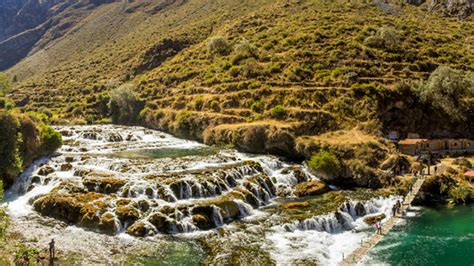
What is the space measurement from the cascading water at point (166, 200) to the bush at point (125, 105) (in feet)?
106

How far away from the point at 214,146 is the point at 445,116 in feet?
105

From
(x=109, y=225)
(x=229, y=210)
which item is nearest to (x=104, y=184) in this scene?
(x=109, y=225)

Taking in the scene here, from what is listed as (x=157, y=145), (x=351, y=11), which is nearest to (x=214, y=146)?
(x=157, y=145)

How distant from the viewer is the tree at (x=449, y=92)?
184 feet

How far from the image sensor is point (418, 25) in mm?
91188

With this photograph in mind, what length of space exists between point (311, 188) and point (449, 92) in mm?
27094

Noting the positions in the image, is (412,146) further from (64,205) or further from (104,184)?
(64,205)

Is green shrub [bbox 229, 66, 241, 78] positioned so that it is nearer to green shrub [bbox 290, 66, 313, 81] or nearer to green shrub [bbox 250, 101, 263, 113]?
green shrub [bbox 290, 66, 313, 81]

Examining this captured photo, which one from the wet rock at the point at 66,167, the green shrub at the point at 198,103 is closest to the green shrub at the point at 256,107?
the green shrub at the point at 198,103

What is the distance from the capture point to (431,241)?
3195 centimetres

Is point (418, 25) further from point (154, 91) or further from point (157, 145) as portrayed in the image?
point (157, 145)

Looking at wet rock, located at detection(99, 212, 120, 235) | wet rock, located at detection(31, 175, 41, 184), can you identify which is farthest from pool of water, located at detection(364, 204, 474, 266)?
wet rock, located at detection(31, 175, 41, 184)

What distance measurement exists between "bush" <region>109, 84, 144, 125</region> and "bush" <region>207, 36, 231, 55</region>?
21.6 m

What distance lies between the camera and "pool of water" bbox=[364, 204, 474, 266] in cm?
2902
